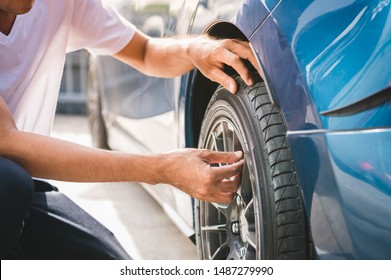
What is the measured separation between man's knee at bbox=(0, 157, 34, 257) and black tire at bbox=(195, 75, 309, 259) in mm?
575

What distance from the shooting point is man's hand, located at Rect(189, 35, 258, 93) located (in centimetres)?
175

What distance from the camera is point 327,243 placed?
145 cm

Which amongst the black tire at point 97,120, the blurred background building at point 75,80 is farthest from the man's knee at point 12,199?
the blurred background building at point 75,80

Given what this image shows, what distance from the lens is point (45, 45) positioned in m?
2.06

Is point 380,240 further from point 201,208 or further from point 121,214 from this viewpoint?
point 121,214

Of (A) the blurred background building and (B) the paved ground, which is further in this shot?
(A) the blurred background building

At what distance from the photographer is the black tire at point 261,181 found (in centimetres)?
158

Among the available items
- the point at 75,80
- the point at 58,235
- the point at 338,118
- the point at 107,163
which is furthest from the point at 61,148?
A: the point at 75,80

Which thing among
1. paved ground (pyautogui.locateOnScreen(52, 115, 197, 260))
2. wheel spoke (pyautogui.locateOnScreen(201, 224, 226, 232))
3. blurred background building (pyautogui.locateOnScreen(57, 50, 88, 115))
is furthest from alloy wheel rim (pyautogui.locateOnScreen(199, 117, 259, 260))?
blurred background building (pyautogui.locateOnScreen(57, 50, 88, 115))

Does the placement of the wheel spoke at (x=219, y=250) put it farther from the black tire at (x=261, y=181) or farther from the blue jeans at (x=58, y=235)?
the blue jeans at (x=58, y=235)

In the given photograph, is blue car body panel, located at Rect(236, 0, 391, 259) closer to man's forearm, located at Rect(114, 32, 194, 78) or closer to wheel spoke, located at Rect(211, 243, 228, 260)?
wheel spoke, located at Rect(211, 243, 228, 260)

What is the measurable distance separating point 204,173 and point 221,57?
37 centimetres

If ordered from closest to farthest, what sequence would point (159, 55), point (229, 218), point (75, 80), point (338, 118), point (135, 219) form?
1. point (338, 118)
2. point (229, 218)
3. point (159, 55)
4. point (135, 219)
5. point (75, 80)

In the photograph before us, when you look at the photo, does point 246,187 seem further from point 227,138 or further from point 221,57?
point 221,57
